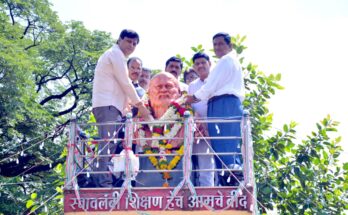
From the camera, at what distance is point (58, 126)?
1103 centimetres

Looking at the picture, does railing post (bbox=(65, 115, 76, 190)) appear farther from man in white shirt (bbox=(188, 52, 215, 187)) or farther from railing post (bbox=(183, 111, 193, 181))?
man in white shirt (bbox=(188, 52, 215, 187))

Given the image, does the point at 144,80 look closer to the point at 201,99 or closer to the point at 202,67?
the point at 202,67

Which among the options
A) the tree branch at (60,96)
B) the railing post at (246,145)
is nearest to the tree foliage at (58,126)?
the tree branch at (60,96)

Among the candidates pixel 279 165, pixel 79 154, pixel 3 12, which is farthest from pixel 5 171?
pixel 79 154

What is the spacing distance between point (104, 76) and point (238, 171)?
2.13 m

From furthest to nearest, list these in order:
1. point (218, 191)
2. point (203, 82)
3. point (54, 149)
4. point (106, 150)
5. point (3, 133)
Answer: point (54, 149) < point (3, 133) < point (203, 82) < point (106, 150) < point (218, 191)

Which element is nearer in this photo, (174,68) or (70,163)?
(70,163)

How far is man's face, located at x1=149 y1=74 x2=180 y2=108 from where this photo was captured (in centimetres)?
1023

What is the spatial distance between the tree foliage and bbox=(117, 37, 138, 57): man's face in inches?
59.5

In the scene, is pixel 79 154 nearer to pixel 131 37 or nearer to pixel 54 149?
pixel 131 37

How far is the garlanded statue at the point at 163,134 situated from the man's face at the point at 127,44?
22.5 inches

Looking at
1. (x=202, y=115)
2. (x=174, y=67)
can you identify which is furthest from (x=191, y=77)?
(x=202, y=115)

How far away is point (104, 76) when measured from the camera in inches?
388

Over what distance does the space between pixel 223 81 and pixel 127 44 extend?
135cm
